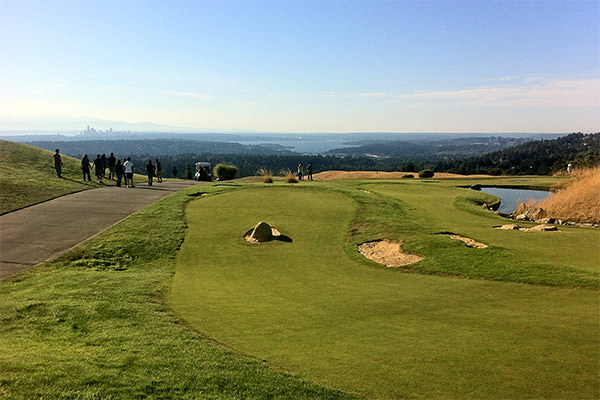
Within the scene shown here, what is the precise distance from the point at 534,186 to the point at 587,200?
43.6ft

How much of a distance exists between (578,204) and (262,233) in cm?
1617

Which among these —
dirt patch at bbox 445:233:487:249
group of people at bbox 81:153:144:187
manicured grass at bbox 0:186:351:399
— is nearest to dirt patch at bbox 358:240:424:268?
dirt patch at bbox 445:233:487:249

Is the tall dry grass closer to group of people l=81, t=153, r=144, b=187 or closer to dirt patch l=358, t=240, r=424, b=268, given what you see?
dirt patch l=358, t=240, r=424, b=268

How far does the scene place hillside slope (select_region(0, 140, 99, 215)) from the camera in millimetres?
18172

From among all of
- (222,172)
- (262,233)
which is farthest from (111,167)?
(262,233)

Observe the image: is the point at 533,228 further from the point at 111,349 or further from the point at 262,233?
the point at 111,349

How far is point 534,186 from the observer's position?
3203 centimetres

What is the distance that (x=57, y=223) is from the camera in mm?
15078

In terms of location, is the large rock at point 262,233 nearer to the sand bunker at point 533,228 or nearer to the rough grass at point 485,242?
the rough grass at point 485,242

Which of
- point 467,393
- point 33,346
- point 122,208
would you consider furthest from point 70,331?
point 122,208

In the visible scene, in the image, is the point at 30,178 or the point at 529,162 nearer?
the point at 30,178

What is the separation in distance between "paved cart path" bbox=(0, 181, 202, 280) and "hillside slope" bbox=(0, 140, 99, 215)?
0.83 metres

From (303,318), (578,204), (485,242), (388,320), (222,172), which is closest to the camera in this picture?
(388,320)

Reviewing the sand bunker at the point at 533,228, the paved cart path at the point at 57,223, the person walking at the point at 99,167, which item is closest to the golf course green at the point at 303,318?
the paved cart path at the point at 57,223
